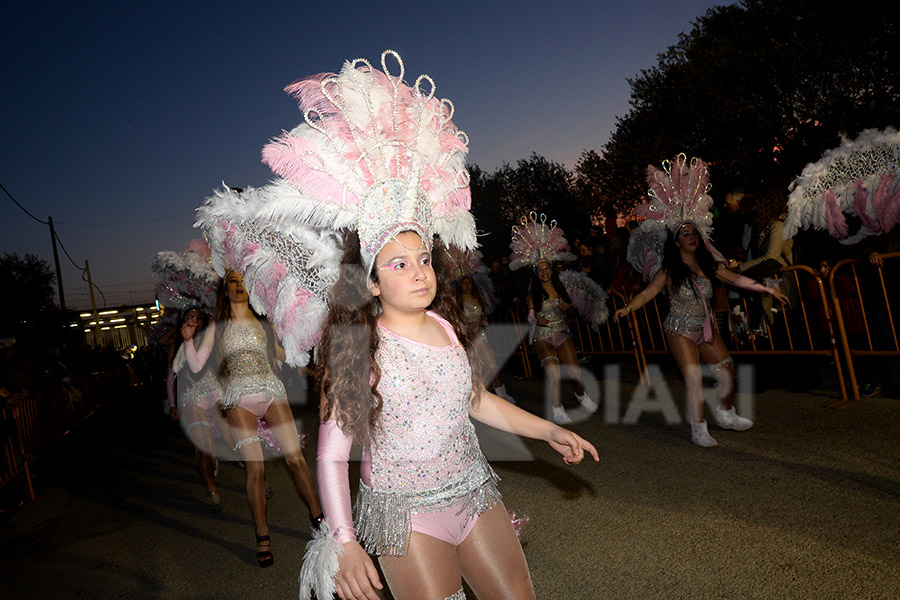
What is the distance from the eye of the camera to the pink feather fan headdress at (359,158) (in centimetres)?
218

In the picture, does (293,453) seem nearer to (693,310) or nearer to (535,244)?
(693,310)

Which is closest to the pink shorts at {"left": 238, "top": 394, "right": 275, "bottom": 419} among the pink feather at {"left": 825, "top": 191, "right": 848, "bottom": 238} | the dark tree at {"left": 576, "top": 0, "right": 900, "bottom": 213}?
the pink feather at {"left": 825, "top": 191, "right": 848, "bottom": 238}

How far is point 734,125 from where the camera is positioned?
16.5m

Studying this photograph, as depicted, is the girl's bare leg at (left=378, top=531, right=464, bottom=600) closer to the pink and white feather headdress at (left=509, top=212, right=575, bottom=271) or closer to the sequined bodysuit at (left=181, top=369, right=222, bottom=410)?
the sequined bodysuit at (left=181, top=369, right=222, bottom=410)

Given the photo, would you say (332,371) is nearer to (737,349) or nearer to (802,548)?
(802,548)

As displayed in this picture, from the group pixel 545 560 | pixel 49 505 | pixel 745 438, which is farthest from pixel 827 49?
pixel 49 505

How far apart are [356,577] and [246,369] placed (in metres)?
3.14

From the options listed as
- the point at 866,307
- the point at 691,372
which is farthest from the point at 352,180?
the point at 866,307

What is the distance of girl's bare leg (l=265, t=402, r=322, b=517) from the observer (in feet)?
14.6

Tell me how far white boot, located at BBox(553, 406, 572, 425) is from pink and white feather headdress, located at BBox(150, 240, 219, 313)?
4021 millimetres

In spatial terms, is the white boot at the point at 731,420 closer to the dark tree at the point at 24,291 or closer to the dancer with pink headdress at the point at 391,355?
Answer: the dancer with pink headdress at the point at 391,355

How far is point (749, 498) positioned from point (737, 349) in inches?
153

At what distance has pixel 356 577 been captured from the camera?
1.84 meters

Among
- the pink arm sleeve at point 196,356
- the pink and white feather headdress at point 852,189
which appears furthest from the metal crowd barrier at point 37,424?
the pink and white feather headdress at point 852,189
